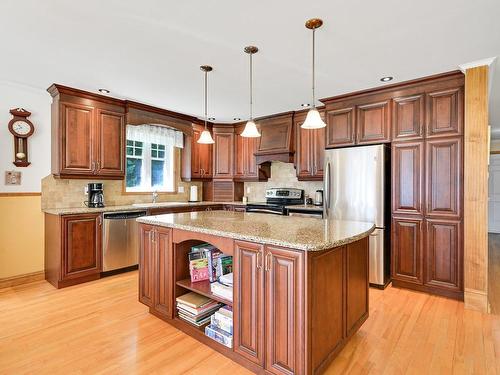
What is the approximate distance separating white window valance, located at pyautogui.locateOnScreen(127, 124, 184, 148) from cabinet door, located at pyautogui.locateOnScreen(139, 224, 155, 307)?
226cm

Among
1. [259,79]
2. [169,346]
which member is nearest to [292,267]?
[169,346]

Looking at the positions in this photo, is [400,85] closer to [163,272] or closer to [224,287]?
[224,287]

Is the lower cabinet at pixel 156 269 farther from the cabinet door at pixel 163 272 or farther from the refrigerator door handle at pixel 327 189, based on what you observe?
the refrigerator door handle at pixel 327 189

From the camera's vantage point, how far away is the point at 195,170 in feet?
16.9

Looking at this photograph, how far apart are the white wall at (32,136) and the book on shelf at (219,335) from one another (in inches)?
115

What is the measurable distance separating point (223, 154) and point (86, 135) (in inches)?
93.4

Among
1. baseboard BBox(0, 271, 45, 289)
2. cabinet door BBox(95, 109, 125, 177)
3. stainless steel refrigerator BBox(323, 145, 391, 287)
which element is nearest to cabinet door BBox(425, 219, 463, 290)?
stainless steel refrigerator BBox(323, 145, 391, 287)

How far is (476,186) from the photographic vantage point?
2738mm

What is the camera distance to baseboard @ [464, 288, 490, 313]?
2.71 m

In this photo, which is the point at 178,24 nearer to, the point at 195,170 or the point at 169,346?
the point at 169,346

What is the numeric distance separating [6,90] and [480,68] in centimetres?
508

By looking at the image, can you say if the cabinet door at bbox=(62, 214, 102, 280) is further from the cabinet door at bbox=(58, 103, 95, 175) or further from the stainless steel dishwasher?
the cabinet door at bbox=(58, 103, 95, 175)

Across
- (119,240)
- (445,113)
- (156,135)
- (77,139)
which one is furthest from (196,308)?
(156,135)

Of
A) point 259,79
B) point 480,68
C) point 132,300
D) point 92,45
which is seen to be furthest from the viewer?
point 259,79
